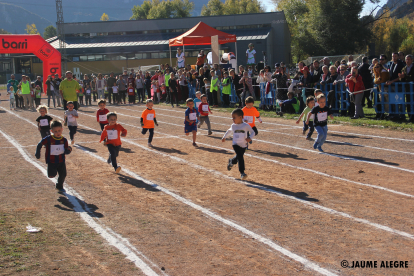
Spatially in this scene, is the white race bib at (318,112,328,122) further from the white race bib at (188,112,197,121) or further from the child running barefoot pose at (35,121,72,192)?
the child running barefoot pose at (35,121,72,192)

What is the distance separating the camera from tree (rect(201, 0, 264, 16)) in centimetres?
10962

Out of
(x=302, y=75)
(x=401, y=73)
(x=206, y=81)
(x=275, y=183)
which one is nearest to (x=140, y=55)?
(x=206, y=81)

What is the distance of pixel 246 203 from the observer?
7219 mm

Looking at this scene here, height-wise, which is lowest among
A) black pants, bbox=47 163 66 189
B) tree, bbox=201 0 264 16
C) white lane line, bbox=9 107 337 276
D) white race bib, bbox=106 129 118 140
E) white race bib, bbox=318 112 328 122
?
white lane line, bbox=9 107 337 276

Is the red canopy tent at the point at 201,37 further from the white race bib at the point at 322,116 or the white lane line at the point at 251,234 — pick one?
the white lane line at the point at 251,234

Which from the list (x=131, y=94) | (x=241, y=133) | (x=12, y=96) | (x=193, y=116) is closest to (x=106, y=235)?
(x=241, y=133)

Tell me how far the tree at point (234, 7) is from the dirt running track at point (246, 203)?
336 feet

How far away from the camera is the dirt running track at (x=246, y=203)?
5.04m

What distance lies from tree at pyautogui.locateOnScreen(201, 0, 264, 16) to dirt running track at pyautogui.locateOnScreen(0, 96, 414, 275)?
336 ft

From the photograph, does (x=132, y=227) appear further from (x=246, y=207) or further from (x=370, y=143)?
Answer: (x=370, y=143)

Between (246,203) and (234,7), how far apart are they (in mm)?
113121

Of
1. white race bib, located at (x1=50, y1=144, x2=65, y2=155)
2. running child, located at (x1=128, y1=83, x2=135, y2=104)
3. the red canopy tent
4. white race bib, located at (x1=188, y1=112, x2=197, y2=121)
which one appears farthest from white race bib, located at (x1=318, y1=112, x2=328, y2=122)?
running child, located at (x1=128, y1=83, x2=135, y2=104)

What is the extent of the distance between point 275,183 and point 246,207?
1.73m

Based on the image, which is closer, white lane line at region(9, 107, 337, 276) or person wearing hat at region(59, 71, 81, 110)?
white lane line at region(9, 107, 337, 276)
